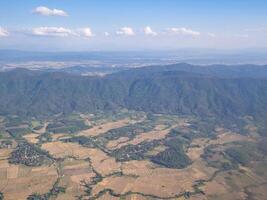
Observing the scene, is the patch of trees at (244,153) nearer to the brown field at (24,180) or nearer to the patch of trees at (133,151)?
the patch of trees at (133,151)

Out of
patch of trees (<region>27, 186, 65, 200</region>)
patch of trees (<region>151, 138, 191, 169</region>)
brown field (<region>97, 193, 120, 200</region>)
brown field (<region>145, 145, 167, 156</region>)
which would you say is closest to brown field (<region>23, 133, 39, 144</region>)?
brown field (<region>145, 145, 167, 156</region>)

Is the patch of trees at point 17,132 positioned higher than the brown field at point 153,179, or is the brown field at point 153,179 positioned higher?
the patch of trees at point 17,132

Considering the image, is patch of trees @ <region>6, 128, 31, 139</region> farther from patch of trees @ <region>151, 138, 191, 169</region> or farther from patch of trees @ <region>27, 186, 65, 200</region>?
patch of trees @ <region>27, 186, 65, 200</region>

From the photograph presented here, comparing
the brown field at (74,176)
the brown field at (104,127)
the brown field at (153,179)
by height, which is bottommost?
the brown field at (153,179)

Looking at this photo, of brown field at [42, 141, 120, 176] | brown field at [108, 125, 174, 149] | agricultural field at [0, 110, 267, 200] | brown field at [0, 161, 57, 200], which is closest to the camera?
brown field at [0, 161, 57, 200]

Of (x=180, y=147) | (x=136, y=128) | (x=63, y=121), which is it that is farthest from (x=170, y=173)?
(x=63, y=121)

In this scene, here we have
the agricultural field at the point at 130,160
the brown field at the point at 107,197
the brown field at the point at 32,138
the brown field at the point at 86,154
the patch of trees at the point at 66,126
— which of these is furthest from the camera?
the patch of trees at the point at 66,126

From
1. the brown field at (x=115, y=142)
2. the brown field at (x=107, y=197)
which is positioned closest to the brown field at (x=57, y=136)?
Answer: the brown field at (x=115, y=142)
